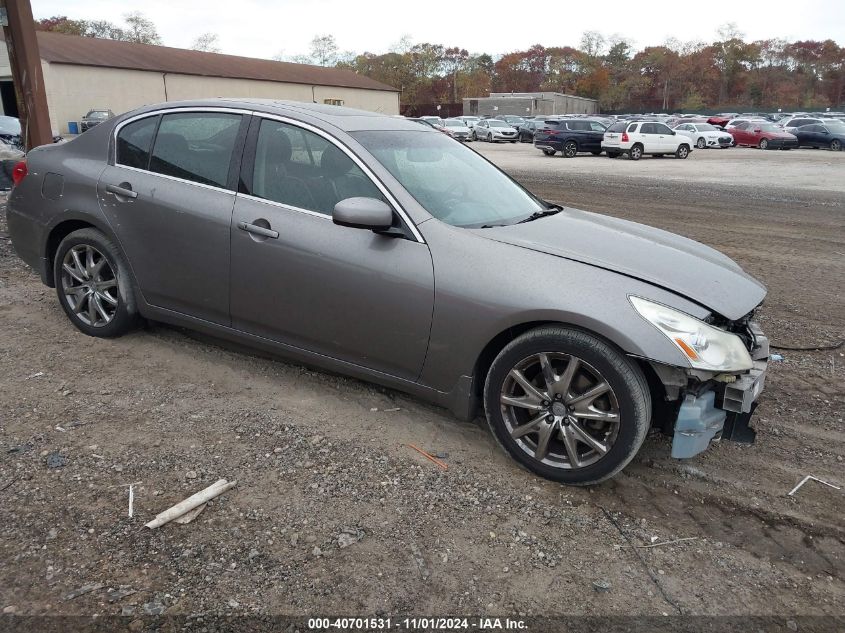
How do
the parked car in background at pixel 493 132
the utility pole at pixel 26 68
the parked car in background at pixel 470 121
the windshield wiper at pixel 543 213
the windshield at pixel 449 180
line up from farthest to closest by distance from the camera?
the parked car in background at pixel 470 121 → the parked car in background at pixel 493 132 → the utility pole at pixel 26 68 → the windshield wiper at pixel 543 213 → the windshield at pixel 449 180

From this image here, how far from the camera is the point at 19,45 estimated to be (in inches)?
402

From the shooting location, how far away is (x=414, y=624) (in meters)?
2.42

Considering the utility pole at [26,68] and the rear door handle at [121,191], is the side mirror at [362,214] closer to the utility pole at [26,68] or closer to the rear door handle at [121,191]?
the rear door handle at [121,191]

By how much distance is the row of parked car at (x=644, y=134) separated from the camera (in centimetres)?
2823

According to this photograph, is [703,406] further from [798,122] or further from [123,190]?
[798,122]

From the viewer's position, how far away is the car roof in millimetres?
4055

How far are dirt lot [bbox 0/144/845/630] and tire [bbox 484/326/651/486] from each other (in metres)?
0.15

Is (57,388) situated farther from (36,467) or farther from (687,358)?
(687,358)

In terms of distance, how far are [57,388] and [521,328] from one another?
2.91 m

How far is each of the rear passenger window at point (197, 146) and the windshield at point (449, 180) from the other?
0.87 m

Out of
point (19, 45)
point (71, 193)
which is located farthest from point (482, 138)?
point (71, 193)

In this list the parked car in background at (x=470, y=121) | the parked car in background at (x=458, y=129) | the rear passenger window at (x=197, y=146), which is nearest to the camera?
the rear passenger window at (x=197, y=146)

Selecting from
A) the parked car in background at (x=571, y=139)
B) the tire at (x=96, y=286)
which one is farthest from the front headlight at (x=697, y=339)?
the parked car in background at (x=571, y=139)

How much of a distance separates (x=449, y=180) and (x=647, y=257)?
1230mm
